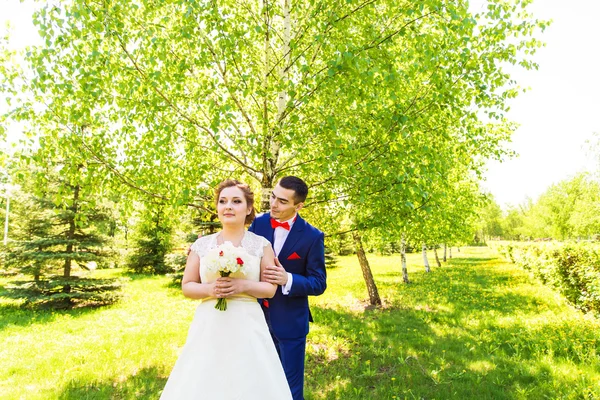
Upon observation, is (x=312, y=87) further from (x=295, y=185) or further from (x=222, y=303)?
(x=222, y=303)

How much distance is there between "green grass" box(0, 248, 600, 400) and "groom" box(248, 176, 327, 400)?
2.44 meters

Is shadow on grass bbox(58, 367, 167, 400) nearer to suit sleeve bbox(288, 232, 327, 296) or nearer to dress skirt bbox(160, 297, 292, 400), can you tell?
dress skirt bbox(160, 297, 292, 400)

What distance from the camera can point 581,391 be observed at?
530 cm

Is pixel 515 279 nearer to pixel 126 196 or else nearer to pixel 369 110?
pixel 369 110

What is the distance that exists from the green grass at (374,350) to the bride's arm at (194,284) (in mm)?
3645

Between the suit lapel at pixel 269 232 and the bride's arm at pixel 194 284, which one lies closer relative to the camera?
the bride's arm at pixel 194 284

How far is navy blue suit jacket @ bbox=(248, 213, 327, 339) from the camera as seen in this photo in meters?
3.69

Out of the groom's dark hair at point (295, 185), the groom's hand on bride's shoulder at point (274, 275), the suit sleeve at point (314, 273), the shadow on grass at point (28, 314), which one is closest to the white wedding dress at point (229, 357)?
the groom's hand on bride's shoulder at point (274, 275)

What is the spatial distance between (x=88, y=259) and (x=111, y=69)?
34.6 ft

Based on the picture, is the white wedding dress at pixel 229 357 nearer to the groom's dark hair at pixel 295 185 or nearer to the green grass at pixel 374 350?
the groom's dark hair at pixel 295 185

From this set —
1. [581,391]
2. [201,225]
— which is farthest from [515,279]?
[201,225]

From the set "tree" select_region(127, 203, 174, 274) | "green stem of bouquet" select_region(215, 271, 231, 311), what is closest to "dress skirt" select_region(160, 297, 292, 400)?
"green stem of bouquet" select_region(215, 271, 231, 311)

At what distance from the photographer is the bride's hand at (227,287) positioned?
9.38 feet

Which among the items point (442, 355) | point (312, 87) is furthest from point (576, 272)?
point (312, 87)
